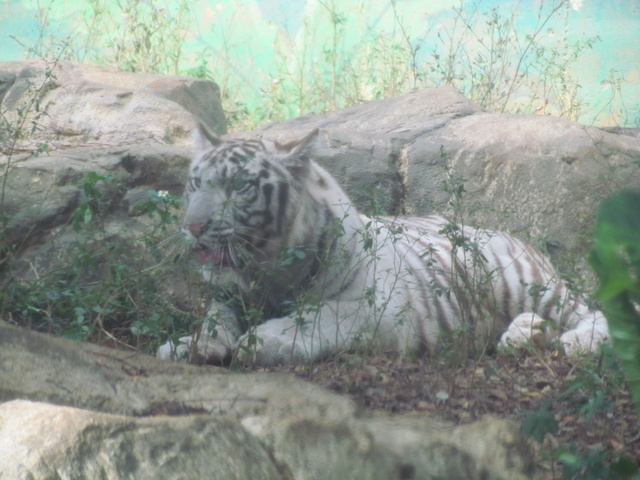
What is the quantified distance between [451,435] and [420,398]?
766 millimetres

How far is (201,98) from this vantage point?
734 centimetres

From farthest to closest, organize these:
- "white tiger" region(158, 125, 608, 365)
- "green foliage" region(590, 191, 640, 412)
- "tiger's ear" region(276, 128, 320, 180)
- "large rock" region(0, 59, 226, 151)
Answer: "large rock" region(0, 59, 226, 151)
"tiger's ear" region(276, 128, 320, 180)
"white tiger" region(158, 125, 608, 365)
"green foliage" region(590, 191, 640, 412)

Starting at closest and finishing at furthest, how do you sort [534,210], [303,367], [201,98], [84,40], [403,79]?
[303,367]
[534,210]
[201,98]
[403,79]
[84,40]

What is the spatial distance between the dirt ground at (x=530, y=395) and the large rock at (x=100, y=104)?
3307mm

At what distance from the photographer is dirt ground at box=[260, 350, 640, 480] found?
6.76 ft

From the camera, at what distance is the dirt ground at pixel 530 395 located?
2.06 m

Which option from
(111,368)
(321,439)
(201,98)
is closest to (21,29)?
(201,98)

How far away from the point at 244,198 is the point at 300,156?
0.41 metres

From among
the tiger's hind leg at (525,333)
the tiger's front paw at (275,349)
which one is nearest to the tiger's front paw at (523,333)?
the tiger's hind leg at (525,333)

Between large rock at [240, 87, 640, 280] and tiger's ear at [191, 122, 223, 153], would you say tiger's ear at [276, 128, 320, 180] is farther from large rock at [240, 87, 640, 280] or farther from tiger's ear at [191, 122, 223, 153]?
large rock at [240, 87, 640, 280]

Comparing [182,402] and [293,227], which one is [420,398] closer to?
[182,402]

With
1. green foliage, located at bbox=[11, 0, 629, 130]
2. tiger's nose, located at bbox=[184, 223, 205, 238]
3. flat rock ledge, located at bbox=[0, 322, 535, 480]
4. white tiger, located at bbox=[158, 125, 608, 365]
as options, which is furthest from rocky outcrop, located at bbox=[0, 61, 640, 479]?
green foliage, located at bbox=[11, 0, 629, 130]

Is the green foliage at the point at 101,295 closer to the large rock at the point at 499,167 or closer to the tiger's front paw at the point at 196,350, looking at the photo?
the tiger's front paw at the point at 196,350

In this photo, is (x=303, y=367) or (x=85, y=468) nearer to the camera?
(x=85, y=468)
